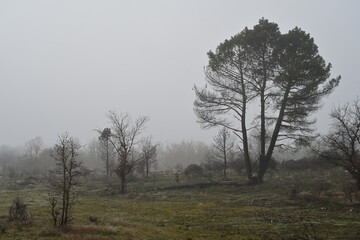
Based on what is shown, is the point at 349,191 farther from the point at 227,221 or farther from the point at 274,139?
the point at 274,139

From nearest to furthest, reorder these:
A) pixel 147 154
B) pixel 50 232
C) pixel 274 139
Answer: pixel 50 232 < pixel 274 139 < pixel 147 154

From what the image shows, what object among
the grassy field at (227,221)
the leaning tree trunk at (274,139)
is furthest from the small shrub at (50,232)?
the leaning tree trunk at (274,139)

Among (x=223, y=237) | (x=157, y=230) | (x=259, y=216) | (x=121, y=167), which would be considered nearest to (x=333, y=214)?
(x=259, y=216)

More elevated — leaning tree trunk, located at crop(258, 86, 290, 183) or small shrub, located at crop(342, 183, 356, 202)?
leaning tree trunk, located at crop(258, 86, 290, 183)

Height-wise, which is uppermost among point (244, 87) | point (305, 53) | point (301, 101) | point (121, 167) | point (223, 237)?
point (305, 53)

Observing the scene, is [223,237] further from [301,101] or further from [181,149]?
[181,149]

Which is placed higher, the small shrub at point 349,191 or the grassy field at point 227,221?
the small shrub at point 349,191

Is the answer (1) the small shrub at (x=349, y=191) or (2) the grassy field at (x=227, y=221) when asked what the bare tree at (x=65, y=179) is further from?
(1) the small shrub at (x=349, y=191)

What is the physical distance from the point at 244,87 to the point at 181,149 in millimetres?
95123

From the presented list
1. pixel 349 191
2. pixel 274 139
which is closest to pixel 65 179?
pixel 349 191

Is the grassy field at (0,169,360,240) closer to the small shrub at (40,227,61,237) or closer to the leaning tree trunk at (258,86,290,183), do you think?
the small shrub at (40,227,61,237)

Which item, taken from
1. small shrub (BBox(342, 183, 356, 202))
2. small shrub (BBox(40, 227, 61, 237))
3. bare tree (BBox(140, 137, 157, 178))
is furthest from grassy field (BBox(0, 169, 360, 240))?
bare tree (BBox(140, 137, 157, 178))

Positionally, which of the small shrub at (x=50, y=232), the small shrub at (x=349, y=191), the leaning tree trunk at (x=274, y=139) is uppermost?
the leaning tree trunk at (x=274, y=139)

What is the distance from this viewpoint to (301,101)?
25.3m
